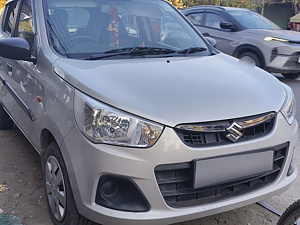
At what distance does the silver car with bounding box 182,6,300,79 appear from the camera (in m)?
7.28

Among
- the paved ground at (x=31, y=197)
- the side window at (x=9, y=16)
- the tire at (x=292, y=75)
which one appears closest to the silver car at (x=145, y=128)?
the paved ground at (x=31, y=197)

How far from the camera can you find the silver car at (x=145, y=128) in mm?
1997

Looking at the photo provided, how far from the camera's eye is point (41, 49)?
2781mm

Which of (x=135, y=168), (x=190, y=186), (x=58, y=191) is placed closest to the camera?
(x=135, y=168)

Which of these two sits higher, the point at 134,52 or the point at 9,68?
the point at 134,52

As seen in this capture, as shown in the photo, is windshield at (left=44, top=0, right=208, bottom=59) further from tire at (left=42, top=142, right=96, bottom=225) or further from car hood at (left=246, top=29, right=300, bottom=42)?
car hood at (left=246, top=29, right=300, bottom=42)

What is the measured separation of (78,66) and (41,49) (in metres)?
0.50

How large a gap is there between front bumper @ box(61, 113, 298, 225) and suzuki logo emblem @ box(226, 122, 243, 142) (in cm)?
4

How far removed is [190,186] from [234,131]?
42cm

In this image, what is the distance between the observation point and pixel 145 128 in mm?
1993

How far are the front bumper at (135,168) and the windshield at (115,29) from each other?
983 mm

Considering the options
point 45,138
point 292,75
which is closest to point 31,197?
point 45,138

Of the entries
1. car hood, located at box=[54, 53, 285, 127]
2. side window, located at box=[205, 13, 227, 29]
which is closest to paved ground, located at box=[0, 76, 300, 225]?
car hood, located at box=[54, 53, 285, 127]

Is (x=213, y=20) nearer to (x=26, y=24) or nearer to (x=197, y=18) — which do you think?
(x=197, y=18)
